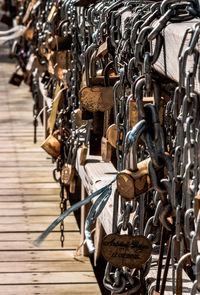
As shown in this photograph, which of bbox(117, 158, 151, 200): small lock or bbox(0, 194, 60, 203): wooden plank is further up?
bbox(117, 158, 151, 200): small lock

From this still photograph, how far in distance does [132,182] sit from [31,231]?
2.35 metres

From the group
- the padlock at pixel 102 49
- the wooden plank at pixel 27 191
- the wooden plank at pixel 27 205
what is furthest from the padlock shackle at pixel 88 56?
the wooden plank at pixel 27 191

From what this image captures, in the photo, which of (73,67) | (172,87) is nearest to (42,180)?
(73,67)

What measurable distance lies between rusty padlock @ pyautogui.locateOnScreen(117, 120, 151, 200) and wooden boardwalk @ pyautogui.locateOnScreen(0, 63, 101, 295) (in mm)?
1596

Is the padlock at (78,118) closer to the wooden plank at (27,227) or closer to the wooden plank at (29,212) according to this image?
the wooden plank at (27,227)

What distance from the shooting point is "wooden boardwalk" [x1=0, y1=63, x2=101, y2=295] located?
3.27m

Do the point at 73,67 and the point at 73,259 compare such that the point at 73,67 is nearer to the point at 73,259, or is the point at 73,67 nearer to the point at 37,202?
the point at 73,259

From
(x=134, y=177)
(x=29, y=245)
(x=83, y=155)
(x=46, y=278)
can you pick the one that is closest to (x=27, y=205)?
(x=29, y=245)

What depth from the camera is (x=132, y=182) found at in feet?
5.31

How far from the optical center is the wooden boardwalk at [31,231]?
327cm

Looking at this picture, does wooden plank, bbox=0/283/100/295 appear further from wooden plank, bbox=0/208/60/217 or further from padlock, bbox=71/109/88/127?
wooden plank, bbox=0/208/60/217

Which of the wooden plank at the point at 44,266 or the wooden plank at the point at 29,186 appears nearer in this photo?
the wooden plank at the point at 44,266

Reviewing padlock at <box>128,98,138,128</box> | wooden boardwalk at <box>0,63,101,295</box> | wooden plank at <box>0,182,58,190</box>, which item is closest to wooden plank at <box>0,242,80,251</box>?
wooden boardwalk at <box>0,63,101,295</box>

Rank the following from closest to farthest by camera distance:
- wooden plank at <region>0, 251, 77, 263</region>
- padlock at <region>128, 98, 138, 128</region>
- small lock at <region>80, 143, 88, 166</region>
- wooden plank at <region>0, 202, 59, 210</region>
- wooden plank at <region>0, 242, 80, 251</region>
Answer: padlock at <region>128, 98, 138, 128</region>, small lock at <region>80, 143, 88, 166</region>, wooden plank at <region>0, 251, 77, 263</region>, wooden plank at <region>0, 242, 80, 251</region>, wooden plank at <region>0, 202, 59, 210</region>
